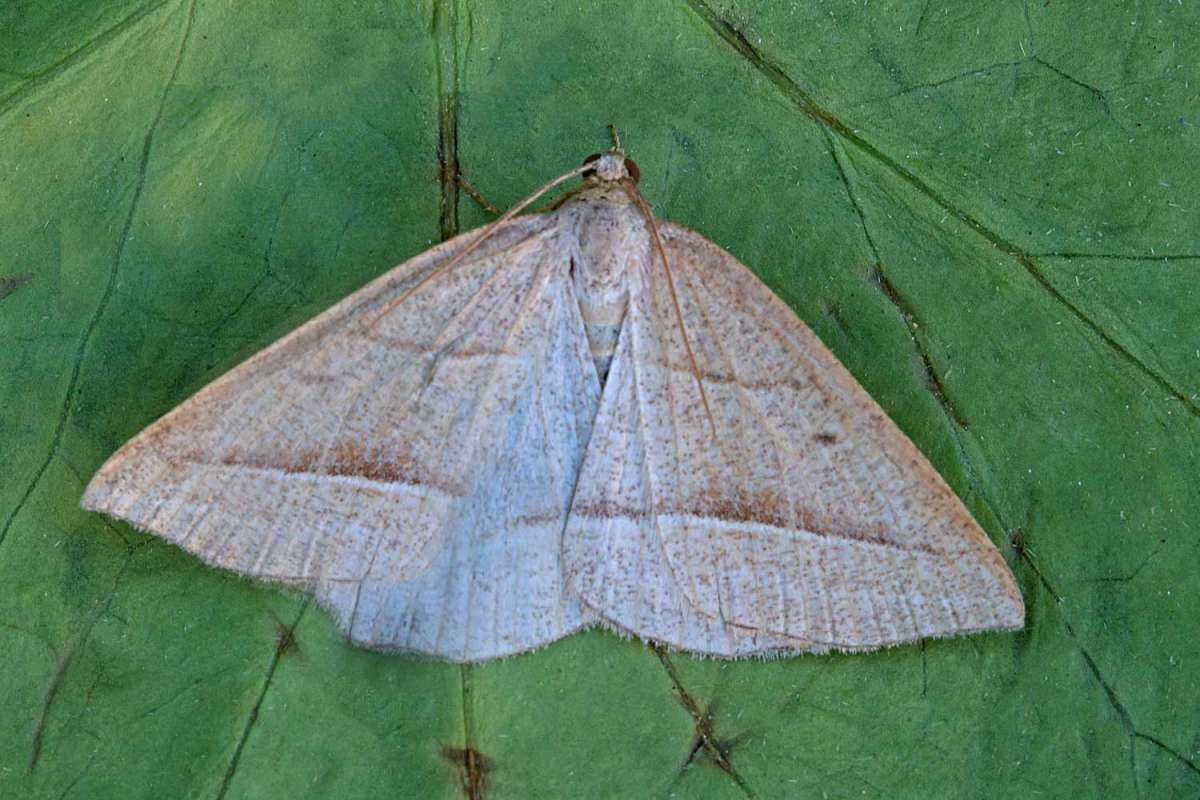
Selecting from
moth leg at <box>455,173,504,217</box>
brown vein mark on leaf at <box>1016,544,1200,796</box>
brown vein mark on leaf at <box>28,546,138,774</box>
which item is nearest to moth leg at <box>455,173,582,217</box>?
moth leg at <box>455,173,504,217</box>

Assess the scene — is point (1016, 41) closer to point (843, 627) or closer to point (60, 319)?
point (843, 627)

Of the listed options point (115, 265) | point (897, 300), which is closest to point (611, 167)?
point (897, 300)

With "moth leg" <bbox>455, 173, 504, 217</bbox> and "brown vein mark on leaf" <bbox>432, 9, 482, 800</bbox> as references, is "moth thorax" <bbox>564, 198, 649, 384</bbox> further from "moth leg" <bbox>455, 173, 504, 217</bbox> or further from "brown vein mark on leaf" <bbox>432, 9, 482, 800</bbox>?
"brown vein mark on leaf" <bbox>432, 9, 482, 800</bbox>

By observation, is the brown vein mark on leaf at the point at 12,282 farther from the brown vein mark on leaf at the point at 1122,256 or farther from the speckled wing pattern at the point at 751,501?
the brown vein mark on leaf at the point at 1122,256

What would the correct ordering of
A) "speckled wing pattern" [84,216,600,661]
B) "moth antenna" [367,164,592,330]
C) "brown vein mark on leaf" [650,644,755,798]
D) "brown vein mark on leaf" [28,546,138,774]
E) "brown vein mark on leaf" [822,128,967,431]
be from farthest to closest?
1. "brown vein mark on leaf" [822,128,967,431]
2. "brown vein mark on leaf" [650,644,755,798]
3. "brown vein mark on leaf" [28,546,138,774]
4. "moth antenna" [367,164,592,330]
5. "speckled wing pattern" [84,216,600,661]

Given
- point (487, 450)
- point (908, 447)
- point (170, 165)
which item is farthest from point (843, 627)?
point (170, 165)

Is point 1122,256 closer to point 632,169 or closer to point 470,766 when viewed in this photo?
point 632,169

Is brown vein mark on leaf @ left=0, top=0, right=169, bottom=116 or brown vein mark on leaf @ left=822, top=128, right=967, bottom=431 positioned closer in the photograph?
brown vein mark on leaf @ left=0, top=0, right=169, bottom=116
